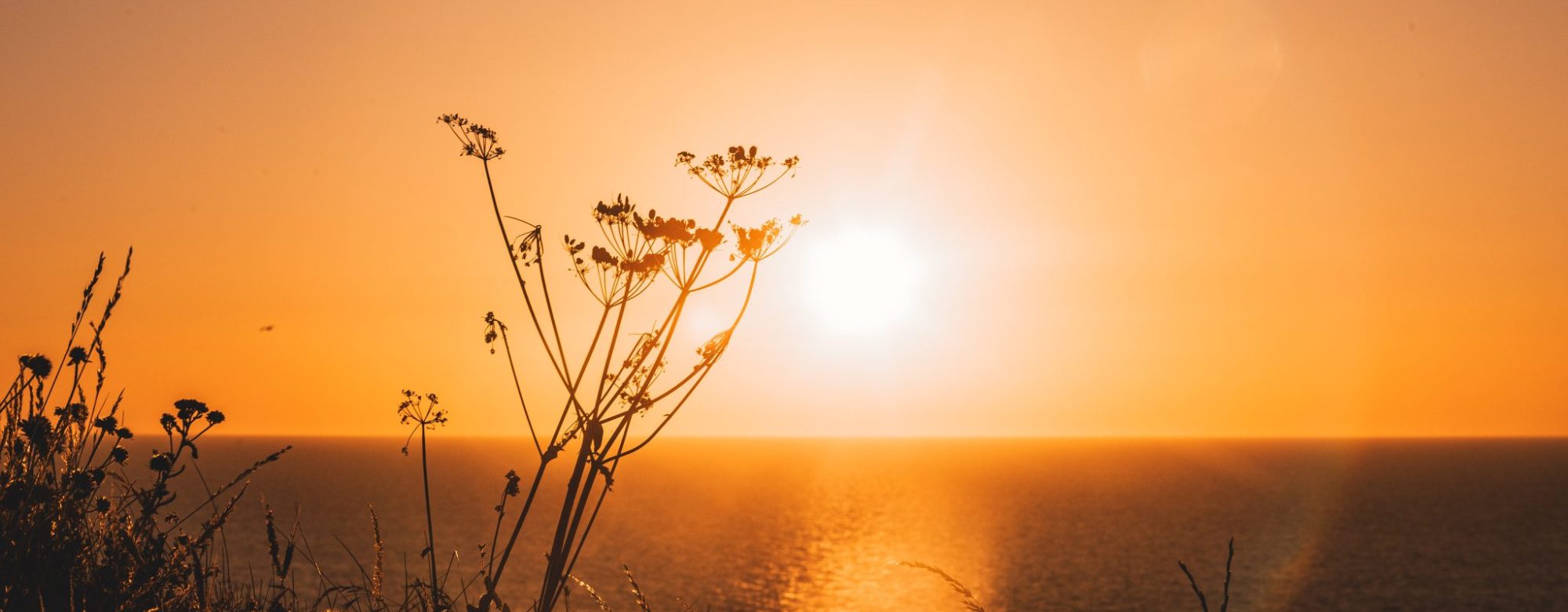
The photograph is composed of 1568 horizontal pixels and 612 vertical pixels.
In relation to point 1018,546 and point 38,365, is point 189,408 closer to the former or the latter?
point 38,365

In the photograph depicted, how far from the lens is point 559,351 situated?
349cm

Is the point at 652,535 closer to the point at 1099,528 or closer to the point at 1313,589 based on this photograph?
the point at 1099,528

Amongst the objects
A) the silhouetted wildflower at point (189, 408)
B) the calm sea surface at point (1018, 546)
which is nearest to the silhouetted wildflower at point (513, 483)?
the silhouetted wildflower at point (189, 408)

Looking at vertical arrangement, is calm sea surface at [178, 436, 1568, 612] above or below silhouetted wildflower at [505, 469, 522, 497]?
below

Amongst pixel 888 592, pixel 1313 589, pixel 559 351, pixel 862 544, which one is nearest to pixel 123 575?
pixel 559 351

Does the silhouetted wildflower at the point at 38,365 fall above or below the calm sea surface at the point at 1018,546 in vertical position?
above

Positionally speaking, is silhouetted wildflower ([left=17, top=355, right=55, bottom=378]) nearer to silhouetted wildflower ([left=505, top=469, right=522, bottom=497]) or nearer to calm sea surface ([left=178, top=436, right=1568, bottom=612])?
silhouetted wildflower ([left=505, top=469, right=522, bottom=497])

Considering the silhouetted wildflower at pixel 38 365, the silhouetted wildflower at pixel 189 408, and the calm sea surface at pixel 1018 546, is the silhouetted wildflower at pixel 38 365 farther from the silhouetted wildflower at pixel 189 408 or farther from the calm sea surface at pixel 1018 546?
the calm sea surface at pixel 1018 546

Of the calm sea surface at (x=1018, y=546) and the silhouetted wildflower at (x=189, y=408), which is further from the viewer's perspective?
the calm sea surface at (x=1018, y=546)

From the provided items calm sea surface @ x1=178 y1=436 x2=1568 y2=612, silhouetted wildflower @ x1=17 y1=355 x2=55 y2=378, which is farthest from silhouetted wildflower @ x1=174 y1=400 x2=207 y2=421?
calm sea surface @ x1=178 y1=436 x2=1568 y2=612

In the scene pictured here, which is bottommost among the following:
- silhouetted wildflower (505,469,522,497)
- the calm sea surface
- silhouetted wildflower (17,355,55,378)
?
the calm sea surface

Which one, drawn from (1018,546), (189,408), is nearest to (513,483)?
(189,408)

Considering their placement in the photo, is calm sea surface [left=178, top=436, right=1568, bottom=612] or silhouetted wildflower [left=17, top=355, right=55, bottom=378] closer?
silhouetted wildflower [left=17, top=355, right=55, bottom=378]

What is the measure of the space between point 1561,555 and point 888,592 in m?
76.8
